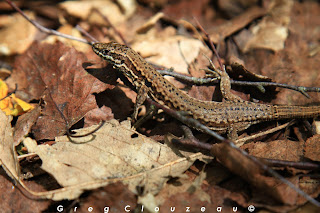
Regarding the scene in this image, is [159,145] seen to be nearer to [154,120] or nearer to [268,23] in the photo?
[154,120]

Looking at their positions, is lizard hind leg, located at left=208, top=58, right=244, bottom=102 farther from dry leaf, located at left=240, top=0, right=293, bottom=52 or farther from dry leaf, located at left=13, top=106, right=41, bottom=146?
dry leaf, located at left=13, top=106, right=41, bottom=146

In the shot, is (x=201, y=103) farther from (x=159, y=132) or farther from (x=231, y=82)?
(x=159, y=132)

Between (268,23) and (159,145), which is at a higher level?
(268,23)

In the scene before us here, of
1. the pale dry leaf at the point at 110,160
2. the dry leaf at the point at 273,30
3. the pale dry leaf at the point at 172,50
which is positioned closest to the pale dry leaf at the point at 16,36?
the pale dry leaf at the point at 172,50

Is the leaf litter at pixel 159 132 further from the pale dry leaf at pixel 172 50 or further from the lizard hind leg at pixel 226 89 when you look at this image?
the lizard hind leg at pixel 226 89

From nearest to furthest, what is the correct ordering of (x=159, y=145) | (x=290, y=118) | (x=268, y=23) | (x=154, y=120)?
(x=159, y=145)
(x=290, y=118)
(x=154, y=120)
(x=268, y=23)

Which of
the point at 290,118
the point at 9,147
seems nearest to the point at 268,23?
the point at 290,118
